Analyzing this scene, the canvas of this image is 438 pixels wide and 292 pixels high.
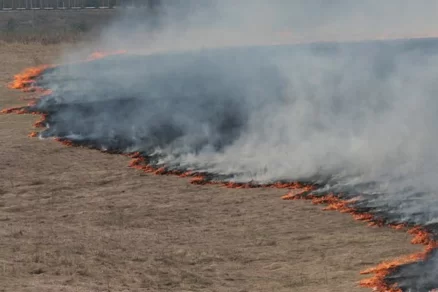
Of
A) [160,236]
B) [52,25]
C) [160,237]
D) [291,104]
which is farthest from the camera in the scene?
[52,25]

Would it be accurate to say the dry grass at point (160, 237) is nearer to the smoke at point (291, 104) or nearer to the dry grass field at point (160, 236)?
the dry grass field at point (160, 236)

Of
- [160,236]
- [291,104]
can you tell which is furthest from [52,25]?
[160,236]

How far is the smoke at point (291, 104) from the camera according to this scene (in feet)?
87.8

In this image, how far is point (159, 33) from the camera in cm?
6384

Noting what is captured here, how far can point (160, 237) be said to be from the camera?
20.9m

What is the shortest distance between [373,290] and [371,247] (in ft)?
10.9

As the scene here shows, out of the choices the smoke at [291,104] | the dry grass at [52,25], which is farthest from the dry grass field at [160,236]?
the dry grass at [52,25]

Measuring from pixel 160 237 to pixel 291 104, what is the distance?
47.7 feet

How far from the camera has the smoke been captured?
87.8 feet

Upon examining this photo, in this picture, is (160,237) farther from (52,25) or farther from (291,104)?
(52,25)

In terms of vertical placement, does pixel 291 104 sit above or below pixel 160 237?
above

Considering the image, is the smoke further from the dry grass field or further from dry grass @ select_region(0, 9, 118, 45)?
dry grass @ select_region(0, 9, 118, 45)

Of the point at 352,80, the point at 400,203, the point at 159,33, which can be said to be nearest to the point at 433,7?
the point at 352,80

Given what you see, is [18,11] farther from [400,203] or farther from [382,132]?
[400,203]
